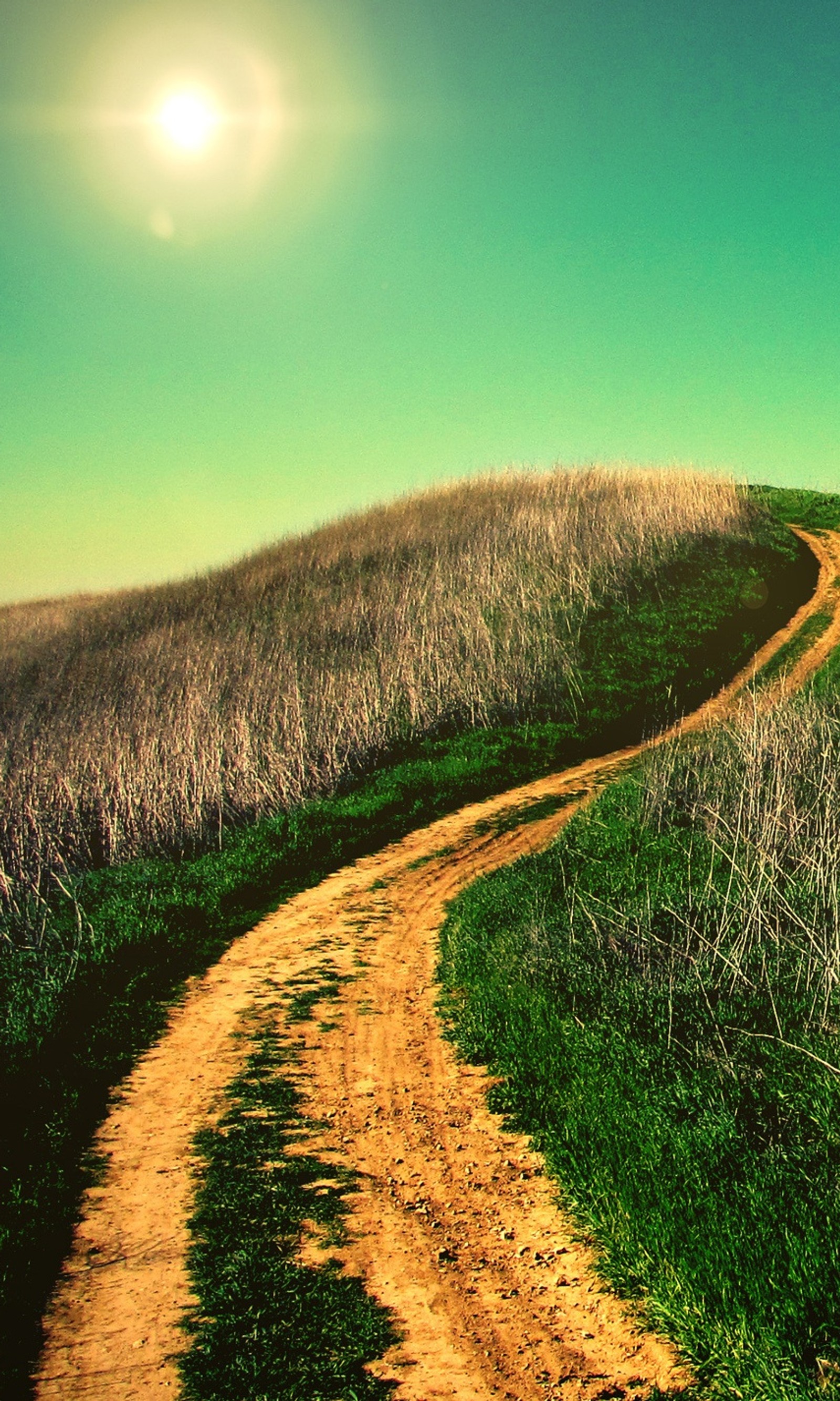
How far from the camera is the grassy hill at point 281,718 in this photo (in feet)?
20.5

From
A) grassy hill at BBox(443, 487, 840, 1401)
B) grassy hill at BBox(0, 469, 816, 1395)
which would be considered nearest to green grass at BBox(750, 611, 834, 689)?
grassy hill at BBox(0, 469, 816, 1395)

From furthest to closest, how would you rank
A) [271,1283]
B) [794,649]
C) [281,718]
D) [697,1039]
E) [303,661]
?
[794,649] → [303,661] → [281,718] → [697,1039] → [271,1283]

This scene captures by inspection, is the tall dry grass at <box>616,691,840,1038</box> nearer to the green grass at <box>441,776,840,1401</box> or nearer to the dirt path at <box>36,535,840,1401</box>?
the green grass at <box>441,776,840,1401</box>

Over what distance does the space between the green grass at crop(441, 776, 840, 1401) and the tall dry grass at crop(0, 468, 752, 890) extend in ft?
16.9

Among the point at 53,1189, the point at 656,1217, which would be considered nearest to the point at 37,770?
the point at 53,1189

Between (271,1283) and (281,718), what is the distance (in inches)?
386

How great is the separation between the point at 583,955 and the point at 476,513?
18.6 meters

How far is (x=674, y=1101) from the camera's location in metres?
4.60

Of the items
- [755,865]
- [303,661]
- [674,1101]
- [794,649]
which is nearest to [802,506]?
[794,649]

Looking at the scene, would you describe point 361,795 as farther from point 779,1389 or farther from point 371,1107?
point 779,1389

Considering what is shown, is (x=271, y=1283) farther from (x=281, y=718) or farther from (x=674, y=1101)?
(x=281, y=718)

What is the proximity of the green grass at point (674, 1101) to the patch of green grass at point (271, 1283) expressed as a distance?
1118mm

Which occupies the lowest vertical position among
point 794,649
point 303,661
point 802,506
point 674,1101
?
point 674,1101

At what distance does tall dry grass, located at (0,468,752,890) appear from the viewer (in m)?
11.3
